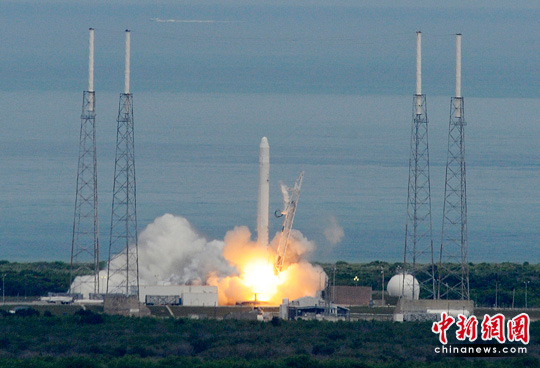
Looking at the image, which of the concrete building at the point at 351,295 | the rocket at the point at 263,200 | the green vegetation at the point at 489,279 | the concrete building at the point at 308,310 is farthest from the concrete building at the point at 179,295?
the green vegetation at the point at 489,279

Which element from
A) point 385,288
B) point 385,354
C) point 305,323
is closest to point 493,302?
point 385,288

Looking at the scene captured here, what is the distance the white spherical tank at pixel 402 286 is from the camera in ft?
250

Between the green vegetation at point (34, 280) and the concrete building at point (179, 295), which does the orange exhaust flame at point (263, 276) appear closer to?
the concrete building at point (179, 295)

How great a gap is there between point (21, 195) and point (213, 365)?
133217 mm

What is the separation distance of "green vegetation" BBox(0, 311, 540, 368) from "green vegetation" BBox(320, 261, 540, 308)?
1096cm

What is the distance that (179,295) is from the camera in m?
75.8

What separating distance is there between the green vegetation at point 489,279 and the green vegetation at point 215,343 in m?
11.0

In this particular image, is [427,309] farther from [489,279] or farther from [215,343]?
[489,279]

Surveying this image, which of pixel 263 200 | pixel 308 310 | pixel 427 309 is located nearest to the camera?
pixel 427 309

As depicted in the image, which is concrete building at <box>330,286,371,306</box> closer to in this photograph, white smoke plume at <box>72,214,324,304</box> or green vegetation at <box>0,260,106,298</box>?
white smoke plume at <box>72,214,324,304</box>

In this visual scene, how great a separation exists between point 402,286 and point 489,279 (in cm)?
1142

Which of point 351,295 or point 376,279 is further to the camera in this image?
point 376,279

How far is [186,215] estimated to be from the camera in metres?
147

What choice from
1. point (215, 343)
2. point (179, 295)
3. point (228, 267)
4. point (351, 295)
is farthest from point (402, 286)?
point (215, 343)
